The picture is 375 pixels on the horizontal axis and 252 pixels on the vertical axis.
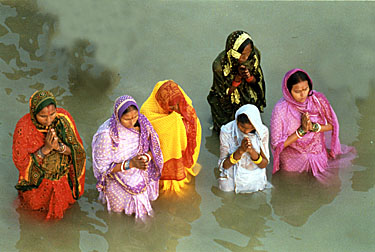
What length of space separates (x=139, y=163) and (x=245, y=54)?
203cm

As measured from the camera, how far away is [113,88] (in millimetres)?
8320

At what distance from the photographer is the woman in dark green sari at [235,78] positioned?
6574 millimetres

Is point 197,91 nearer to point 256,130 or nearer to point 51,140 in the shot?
point 256,130

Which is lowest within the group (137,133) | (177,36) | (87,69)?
→ (137,133)

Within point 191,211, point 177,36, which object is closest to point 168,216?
point 191,211

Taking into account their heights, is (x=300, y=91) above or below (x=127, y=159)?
above

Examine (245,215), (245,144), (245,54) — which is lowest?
(245,215)

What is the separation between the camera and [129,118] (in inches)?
210

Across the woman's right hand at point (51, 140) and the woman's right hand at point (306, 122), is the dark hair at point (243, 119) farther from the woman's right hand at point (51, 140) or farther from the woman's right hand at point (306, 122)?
the woman's right hand at point (51, 140)

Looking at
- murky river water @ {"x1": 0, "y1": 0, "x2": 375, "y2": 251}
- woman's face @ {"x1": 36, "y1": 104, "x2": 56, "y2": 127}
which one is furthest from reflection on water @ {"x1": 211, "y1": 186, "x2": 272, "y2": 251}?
woman's face @ {"x1": 36, "y1": 104, "x2": 56, "y2": 127}

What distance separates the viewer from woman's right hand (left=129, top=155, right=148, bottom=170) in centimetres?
541

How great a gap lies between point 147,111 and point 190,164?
766 mm

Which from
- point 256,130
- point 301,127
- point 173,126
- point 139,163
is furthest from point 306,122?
point 139,163

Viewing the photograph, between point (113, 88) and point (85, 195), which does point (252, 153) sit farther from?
point (113, 88)
